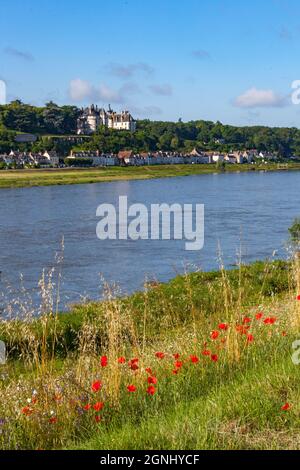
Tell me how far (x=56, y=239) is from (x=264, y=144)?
137489 mm

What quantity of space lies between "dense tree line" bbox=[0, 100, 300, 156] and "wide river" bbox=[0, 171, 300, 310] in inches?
3082

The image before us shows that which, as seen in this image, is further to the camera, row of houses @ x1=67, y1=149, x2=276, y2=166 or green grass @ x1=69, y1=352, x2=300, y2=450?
row of houses @ x1=67, y1=149, x2=276, y2=166

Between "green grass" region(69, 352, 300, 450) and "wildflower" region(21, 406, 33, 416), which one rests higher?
"green grass" region(69, 352, 300, 450)

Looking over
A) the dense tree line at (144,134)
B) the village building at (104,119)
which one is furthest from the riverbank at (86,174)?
the village building at (104,119)

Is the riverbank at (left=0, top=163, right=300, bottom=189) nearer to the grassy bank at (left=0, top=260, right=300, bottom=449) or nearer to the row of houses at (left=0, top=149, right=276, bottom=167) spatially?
the row of houses at (left=0, top=149, right=276, bottom=167)

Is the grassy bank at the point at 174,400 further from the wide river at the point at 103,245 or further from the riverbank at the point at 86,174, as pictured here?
the riverbank at the point at 86,174

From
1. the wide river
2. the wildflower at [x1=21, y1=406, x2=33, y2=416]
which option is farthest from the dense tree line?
the wildflower at [x1=21, y1=406, x2=33, y2=416]

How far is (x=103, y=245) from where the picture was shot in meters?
25.3

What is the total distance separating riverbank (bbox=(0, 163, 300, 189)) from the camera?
70.4 meters

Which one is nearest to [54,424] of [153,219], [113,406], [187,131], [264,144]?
[113,406]

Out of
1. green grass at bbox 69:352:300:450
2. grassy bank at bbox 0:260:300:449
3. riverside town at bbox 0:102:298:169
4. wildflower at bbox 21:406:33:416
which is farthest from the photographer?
riverside town at bbox 0:102:298:169

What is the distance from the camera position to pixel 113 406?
4512mm

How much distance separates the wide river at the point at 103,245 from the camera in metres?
17.2
